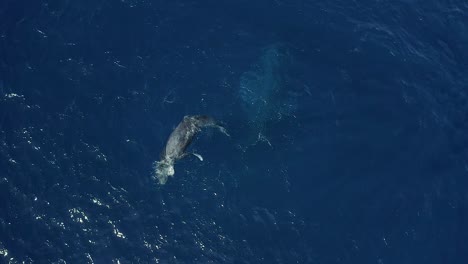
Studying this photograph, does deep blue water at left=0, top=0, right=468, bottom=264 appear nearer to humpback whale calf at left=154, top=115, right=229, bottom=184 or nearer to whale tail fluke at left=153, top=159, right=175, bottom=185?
whale tail fluke at left=153, top=159, right=175, bottom=185

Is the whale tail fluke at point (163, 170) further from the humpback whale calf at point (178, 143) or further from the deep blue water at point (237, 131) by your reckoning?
the deep blue water at point (237, 131)

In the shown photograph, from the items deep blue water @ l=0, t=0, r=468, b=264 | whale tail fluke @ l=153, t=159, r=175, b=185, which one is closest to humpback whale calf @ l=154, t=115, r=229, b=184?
whale tail fluke @ l=153, t=159, r=175, b=185

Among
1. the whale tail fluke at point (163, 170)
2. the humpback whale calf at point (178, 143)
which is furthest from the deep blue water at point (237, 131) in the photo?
the humpback whale calf at point (178, 143)

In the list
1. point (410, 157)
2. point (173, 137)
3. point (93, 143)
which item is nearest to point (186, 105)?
point (173, 137)

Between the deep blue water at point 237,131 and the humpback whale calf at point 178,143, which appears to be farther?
the humpback whale calf at point 178,143

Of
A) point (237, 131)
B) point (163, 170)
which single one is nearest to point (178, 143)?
point (163, 170)

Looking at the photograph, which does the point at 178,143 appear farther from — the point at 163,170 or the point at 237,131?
the point at 237,131
